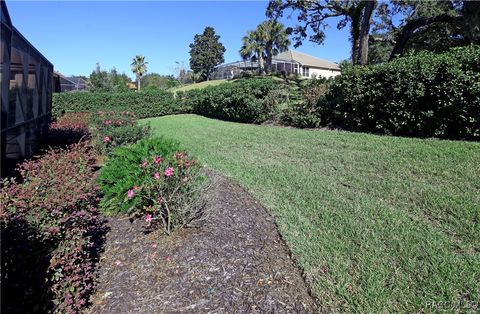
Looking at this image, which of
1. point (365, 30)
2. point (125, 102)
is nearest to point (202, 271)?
point (365, 30)

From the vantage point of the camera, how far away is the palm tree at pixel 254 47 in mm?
45875

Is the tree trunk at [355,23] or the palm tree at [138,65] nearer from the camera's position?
the tree trunk at [355,23]

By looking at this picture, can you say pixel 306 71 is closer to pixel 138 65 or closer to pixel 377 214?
pixel 138 65

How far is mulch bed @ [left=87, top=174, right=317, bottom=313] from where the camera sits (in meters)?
2.63

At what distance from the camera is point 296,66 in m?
47.3

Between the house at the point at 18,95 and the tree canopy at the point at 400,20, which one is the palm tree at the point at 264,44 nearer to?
the tree canopy at the point at 400,20

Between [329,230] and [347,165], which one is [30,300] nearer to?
[329,230]

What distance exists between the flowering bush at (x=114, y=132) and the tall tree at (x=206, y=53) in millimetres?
54738

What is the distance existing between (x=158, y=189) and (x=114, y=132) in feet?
14.4

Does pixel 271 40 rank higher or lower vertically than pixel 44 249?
higher

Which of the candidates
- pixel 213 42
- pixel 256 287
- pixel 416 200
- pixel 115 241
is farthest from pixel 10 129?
pixel 213 42

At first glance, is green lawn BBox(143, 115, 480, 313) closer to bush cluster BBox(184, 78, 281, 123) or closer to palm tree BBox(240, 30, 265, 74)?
bush cluster BBox(184, 78, 281, 123)

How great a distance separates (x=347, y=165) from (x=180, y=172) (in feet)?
12.4

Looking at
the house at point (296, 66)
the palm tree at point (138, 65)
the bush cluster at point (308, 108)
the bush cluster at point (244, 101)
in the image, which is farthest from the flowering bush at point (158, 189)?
the palm tree at point (138, 65)
